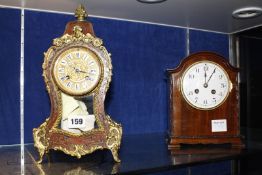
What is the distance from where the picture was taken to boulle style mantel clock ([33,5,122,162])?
0.96 m

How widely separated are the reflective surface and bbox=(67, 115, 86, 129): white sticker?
0.12 m

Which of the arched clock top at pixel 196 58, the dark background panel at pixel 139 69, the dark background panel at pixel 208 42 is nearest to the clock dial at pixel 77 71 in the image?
the arched clock top at pixel 196 58

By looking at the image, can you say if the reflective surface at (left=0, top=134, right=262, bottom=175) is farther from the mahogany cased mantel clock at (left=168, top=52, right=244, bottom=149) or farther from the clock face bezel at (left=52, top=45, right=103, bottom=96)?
the clock face bezel at (left=52, top=45, right=103, bottom=96)

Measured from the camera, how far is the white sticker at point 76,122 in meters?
0.97

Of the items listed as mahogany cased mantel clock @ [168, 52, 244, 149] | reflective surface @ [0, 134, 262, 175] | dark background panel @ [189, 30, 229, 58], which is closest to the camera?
reflective surface @ [0, 134, 262, 175]

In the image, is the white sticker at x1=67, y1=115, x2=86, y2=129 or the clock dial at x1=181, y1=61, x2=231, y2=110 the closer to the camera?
the white sticker at x1=67, y1=115, x2=86, y2=129

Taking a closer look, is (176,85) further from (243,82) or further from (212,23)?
(243,82)

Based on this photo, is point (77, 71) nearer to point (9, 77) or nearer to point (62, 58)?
point (62, 58)

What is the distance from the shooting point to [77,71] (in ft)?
3.21

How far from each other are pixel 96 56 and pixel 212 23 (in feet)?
2.70

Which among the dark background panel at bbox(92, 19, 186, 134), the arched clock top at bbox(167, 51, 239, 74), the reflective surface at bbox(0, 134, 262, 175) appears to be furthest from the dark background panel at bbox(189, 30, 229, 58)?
the reflective surface at bbox(0, 134, 262, 175)

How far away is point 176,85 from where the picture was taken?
1.19 metres

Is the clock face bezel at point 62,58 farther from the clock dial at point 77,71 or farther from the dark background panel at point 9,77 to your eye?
the dark background panel at point 9,77

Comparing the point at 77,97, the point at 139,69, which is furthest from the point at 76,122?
the point at 139,69
